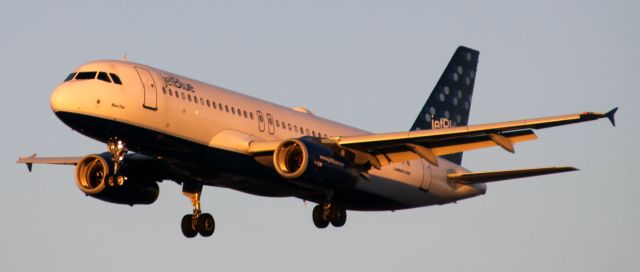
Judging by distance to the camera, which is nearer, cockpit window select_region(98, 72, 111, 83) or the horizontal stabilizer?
cockpit window select_region(98, 72, 111, 83)

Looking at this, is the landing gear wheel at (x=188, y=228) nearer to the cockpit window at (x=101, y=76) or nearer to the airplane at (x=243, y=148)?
the airplane at (x=243, y=148)

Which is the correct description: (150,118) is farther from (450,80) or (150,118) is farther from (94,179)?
(450,80)

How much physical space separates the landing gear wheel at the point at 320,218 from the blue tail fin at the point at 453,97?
30.4 feet

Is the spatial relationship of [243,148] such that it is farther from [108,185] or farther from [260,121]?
[108,185]

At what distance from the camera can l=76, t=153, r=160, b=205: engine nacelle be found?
57503mm

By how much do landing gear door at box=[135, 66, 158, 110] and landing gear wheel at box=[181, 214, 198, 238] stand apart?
828 cm

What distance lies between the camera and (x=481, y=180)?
61.6 m

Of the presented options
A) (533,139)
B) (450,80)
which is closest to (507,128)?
(533,139)

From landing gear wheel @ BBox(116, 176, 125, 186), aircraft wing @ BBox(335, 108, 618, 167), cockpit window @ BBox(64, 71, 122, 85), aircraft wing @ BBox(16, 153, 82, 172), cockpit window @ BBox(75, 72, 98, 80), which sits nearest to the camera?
Result: aircraft wing @ BBox(335, 108, 618, 167)

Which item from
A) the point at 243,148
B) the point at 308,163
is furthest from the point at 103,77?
the point at 308,163

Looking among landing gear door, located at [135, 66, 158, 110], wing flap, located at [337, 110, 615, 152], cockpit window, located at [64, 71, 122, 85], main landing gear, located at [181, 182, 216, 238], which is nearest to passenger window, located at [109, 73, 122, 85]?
cockpit window, located at [64, 71, 122, 85]

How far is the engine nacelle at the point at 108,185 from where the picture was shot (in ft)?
189

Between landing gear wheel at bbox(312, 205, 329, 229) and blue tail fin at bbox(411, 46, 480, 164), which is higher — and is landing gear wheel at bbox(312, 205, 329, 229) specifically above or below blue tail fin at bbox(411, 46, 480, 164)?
below

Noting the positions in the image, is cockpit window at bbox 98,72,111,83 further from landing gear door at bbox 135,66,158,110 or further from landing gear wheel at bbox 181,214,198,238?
landing gear wheel at bbox 181,214,198,238
